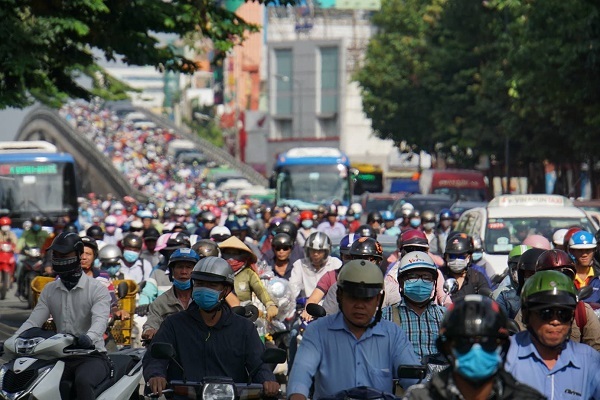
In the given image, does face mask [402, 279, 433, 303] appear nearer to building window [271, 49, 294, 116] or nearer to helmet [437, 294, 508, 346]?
helmet [437, 294, 508, 346]

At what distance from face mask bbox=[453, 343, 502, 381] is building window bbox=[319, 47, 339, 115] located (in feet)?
414

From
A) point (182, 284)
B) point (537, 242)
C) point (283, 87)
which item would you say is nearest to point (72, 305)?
point (182, 284)

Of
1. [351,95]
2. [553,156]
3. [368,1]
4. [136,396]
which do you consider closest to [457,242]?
[136,396]

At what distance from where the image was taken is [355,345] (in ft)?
23.5

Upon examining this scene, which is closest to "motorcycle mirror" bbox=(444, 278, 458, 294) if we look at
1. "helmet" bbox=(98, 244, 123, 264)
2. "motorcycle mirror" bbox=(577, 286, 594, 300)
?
"motorcycle mirror" bbox=(577, 286, 594, 300)

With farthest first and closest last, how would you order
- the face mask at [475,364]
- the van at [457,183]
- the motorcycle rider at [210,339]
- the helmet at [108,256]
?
the van at [457,183] < the helmet at [108,256] < the motorcycle rider at [210,339] < the face mask at [475,364]

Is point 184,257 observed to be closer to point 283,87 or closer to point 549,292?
point 549,292

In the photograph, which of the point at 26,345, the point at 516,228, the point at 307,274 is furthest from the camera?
the point at 516,228

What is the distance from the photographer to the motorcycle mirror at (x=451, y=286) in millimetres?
11998

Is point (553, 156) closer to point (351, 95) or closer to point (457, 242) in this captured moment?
point (457, 242)

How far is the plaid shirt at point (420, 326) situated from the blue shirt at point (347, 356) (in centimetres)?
150

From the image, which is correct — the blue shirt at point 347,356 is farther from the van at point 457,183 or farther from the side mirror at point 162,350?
the van at point 457,183

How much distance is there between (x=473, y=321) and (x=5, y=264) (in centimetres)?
2458

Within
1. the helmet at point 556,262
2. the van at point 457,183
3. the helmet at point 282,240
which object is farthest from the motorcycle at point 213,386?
the van at point 457,183
